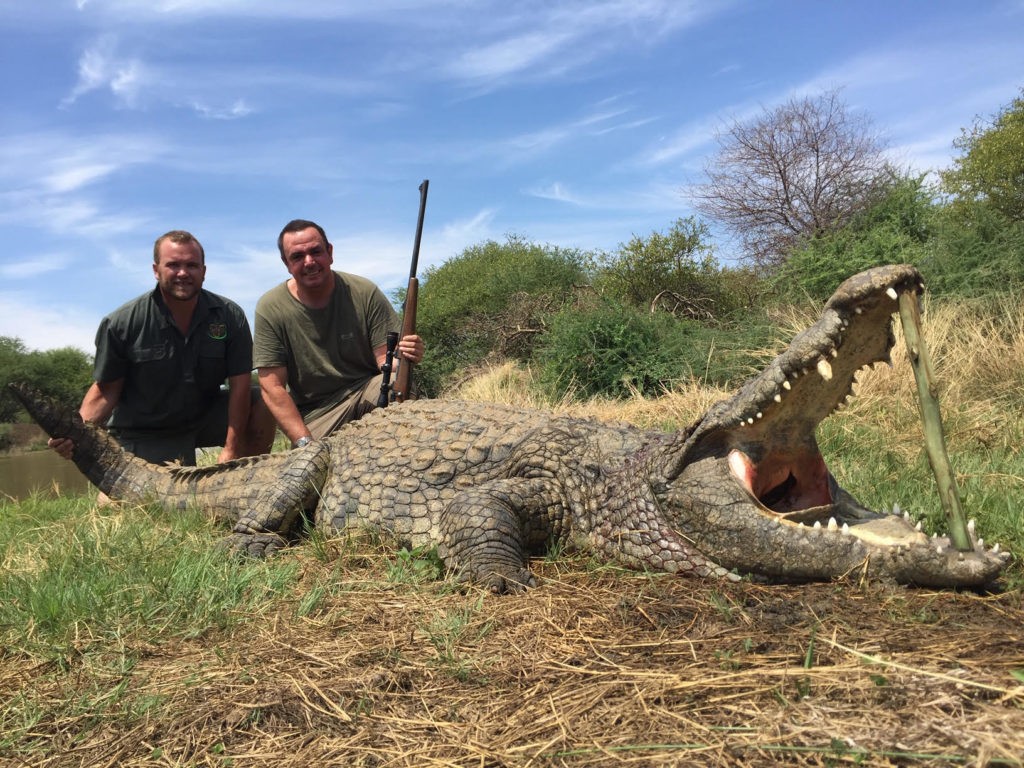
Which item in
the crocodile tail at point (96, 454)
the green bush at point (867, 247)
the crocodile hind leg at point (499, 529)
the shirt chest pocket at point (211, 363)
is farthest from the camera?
the green bush at point (867, 247)

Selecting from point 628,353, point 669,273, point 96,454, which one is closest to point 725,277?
point 669,273

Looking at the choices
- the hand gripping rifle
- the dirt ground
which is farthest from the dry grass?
the hand gripping rifle

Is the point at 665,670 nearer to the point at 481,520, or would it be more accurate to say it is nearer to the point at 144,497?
the point at 481,520

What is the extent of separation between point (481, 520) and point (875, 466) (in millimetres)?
2895

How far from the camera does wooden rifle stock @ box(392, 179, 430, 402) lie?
591 centimetres

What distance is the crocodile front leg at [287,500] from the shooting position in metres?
4.26

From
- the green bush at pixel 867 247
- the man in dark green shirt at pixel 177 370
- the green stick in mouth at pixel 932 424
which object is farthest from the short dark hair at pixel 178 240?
the green bush at pixel 867 247

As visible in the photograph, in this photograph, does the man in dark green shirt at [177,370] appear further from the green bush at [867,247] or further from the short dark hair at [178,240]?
the green bush at [867,247]

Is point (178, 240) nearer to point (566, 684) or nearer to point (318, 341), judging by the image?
point (318, 341)

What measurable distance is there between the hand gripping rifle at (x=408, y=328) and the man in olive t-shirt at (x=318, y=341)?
0.32 ft

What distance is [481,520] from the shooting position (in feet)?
10.8

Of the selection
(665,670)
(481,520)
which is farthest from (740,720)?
(481,520)

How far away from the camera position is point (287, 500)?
4.27m

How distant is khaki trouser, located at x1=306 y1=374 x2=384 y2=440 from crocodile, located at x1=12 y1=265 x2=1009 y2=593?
1578 millimetres
